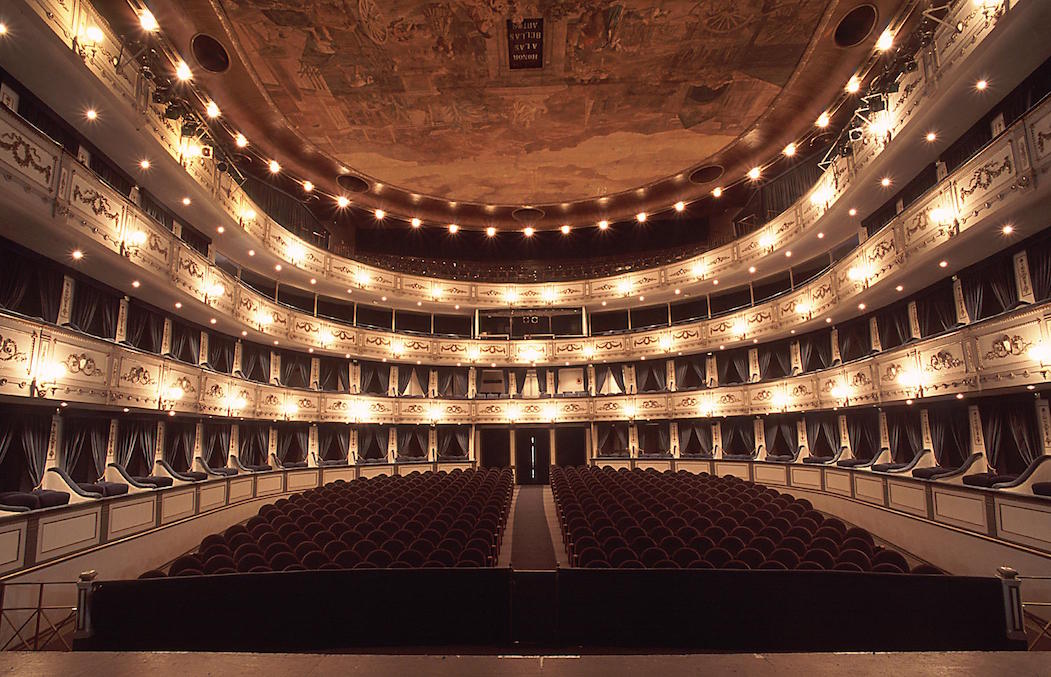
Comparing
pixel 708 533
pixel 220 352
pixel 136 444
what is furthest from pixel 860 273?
pixel 220 352

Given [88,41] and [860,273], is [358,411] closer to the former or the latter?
[88,41]

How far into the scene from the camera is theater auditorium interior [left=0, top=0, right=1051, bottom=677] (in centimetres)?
416

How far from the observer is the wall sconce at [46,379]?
6.95 m

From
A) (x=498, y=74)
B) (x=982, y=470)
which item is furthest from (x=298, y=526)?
(x=982, y=470)

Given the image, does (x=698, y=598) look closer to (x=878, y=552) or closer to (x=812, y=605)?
(x=812, y=605)

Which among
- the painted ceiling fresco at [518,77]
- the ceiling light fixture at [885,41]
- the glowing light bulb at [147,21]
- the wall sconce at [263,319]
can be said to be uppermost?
the painted ceiling fresco at [518,77]

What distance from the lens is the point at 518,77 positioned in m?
11.4

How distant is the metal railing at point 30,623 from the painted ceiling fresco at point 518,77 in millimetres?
9287

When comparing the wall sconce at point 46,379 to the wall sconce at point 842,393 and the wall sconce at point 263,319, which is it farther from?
the wall sconce at point 842,393

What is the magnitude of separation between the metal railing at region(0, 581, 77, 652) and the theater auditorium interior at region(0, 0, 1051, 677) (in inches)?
2.2

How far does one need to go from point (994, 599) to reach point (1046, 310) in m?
4.87

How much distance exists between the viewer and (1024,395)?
8.47 meters

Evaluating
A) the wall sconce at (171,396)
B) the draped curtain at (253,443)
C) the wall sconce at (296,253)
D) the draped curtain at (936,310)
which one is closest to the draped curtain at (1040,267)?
the draped curtain at (936,310)

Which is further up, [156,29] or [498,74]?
[498,74]
